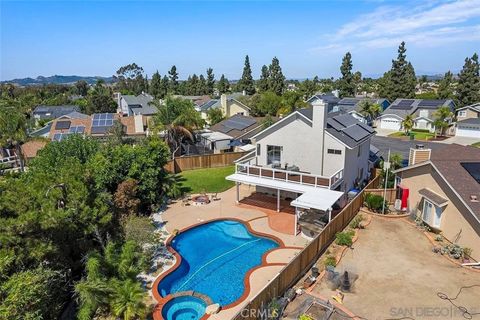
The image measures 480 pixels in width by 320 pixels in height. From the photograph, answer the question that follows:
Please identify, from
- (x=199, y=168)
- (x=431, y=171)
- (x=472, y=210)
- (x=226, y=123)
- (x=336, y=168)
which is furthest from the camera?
(x=226, y=123)

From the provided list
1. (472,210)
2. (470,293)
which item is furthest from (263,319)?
(472,210)

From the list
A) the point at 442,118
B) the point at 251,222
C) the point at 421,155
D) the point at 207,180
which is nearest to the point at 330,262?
the point at 251,222

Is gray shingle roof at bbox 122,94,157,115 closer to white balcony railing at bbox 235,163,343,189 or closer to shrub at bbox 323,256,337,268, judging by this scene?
white balcony railing at bbox 235,163,343,189

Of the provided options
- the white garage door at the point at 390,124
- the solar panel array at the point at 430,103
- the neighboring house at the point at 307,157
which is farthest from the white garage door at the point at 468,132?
the neighboring house at the point at 307,157

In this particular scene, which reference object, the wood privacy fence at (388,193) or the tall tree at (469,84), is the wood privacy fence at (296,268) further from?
the tall tree at (469,84)

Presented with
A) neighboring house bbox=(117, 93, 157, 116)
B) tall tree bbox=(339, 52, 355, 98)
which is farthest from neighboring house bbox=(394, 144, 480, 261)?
tall tree bbox=(339, 52, 355, 98)

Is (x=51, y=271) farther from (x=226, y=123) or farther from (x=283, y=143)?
(x=226, y=123)
